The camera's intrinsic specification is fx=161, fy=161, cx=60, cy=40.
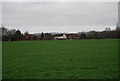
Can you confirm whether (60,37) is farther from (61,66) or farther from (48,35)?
(61,66)

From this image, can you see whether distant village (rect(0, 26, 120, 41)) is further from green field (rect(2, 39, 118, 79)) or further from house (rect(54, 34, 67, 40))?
green field (rect(2, 39, 118, 79))

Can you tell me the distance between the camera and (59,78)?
24.6ft

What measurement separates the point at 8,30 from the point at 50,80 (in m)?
80.7

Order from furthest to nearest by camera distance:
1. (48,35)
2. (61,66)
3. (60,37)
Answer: (60,37) → (48,35) → (61,66)

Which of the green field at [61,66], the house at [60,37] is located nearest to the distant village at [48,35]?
the house at [60,37]

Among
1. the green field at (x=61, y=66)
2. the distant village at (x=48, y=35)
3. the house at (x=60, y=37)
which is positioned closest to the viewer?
the green field at (x=61, y=66)

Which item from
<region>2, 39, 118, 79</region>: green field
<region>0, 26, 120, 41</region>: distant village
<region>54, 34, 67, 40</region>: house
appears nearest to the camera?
<region>2, 39, 118, 79</region>: green field

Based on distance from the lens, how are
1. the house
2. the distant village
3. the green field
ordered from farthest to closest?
the house < the distant village < the green field

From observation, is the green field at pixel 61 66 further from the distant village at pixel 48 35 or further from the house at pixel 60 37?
the house at pixel 60 37

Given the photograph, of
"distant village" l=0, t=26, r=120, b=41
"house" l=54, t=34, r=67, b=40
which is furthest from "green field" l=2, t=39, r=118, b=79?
"house" l=54, t=34, r=67, b=40

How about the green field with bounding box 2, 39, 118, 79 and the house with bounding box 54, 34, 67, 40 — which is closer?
the green field with bounding box 2, 39, 118, 79

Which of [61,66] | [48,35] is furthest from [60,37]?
[61,66]

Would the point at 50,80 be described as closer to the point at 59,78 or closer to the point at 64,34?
the point at 59,78

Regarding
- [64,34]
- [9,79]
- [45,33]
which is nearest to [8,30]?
[45,33]
